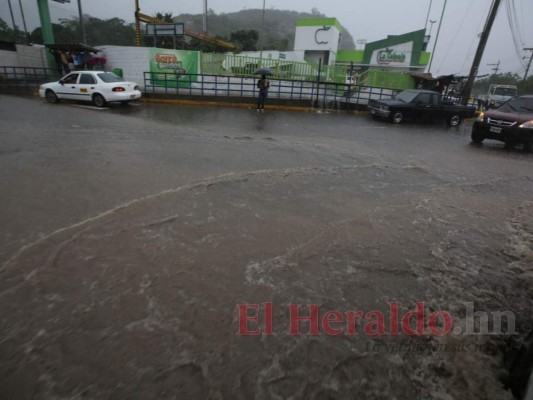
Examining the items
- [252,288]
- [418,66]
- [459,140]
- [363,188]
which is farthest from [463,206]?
[418,66]

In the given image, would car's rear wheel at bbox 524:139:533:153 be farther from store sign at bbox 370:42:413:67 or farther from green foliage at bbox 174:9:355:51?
green foliage at bbox 174:9:355:51

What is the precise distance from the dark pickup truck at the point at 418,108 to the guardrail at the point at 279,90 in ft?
10.2

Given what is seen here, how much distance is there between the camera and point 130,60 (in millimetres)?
20125

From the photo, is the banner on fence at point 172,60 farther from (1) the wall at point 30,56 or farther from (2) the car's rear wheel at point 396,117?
(1) the wall at point 30,56

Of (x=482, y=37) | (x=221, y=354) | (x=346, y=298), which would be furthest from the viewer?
(x=482, y=37)

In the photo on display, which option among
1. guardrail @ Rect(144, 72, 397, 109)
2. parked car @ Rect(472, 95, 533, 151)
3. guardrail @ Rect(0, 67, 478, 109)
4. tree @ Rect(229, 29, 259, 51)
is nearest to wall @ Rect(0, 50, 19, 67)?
guardrail @ Rect(0, 67, 478, 109)

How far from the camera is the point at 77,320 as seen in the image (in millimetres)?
2373

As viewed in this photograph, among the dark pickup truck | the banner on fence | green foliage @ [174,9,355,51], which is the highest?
green foliage @ [174,9,355,51]

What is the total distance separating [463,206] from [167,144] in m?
5.87

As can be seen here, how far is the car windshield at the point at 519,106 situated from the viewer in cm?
964

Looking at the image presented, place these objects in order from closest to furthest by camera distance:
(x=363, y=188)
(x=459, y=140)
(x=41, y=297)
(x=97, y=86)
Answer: (x=41, y=297), (x=363, y=188), (x=459, y=140), (x=97, y=86)

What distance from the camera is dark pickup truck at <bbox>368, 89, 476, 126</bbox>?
1438 cm

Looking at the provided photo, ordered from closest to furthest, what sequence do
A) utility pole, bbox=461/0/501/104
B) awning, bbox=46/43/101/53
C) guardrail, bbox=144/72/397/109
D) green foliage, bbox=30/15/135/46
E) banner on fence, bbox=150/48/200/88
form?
guardrail, bbox=144/72/397/109, utility pole, bbox=461/0/501/104, awning, bbox=46/43/101/53, banner on fence, bbox=150/48/200/88, green foliage, bbox=30/15/135/46

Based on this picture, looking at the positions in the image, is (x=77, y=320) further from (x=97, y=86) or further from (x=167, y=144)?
(x=97, y=86)
